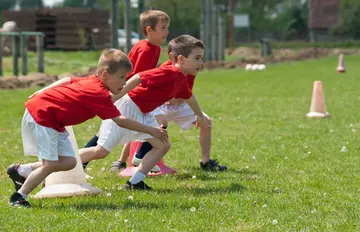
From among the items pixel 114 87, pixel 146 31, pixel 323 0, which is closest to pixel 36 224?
pixel 114 87

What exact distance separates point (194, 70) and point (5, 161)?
2.93 metres

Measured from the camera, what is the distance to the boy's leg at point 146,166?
7395mm

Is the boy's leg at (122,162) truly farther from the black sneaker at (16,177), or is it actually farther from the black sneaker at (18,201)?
the black sneaker at (18,201)

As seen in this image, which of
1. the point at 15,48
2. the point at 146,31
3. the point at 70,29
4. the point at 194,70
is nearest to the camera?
the point at 194,70

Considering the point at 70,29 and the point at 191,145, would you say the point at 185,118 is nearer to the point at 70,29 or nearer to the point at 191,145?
the point at 191,145

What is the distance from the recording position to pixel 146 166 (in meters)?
7.45

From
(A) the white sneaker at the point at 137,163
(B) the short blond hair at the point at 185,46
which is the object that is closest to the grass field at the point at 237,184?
(A) the white sneaker at the point at 137,163

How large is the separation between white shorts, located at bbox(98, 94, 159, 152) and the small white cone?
1.38 ft

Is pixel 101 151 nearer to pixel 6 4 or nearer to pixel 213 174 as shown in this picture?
pixel 213 174

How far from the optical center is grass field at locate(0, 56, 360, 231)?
19.5 feet

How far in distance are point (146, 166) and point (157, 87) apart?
799mm

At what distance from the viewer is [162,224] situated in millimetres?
5844

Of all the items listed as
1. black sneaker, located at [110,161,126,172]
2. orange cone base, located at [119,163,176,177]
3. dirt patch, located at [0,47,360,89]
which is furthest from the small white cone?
dirt patch, located at [0,47,360,89]

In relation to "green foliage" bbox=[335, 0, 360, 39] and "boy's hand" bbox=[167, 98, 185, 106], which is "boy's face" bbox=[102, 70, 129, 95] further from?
"green foliage" bbox=[335, 0, 360, 39]
